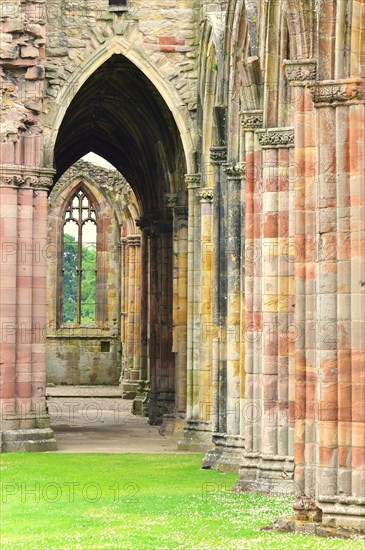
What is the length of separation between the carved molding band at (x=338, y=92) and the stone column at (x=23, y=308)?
11974mm

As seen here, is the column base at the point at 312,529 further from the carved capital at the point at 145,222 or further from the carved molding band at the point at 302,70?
the carved capital at the point at 145,222

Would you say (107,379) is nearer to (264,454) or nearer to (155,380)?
(155,380)

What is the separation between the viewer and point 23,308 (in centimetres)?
2422

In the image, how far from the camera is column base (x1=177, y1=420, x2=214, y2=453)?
2405cm

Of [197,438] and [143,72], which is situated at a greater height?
[143,72]

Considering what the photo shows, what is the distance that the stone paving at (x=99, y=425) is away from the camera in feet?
82.1

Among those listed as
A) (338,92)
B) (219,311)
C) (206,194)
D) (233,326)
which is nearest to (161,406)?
(206,194)

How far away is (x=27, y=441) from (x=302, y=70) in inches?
478

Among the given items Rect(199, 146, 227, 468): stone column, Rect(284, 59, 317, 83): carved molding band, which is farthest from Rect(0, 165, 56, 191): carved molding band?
Rect(284, 59, 317, 83): carved molding band

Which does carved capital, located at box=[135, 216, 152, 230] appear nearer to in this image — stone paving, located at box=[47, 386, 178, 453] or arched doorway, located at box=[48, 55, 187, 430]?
arched doorway, located at box=[48, 55, 187, 430]

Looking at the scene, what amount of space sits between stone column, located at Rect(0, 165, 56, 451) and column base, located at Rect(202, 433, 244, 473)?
13.2 feet

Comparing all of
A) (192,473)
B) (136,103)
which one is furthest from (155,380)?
(192,473)

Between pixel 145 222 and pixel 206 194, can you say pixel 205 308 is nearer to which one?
pixel 206 194

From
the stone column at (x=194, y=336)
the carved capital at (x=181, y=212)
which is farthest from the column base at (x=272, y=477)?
the carved capital at (x=181, y=212)
